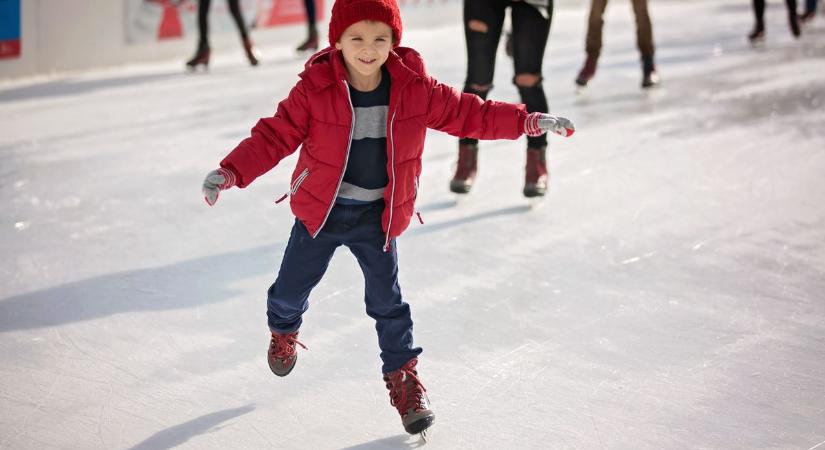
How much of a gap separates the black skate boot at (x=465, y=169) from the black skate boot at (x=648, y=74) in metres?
2.52

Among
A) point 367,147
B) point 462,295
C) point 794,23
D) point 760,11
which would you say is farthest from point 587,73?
point 367,147

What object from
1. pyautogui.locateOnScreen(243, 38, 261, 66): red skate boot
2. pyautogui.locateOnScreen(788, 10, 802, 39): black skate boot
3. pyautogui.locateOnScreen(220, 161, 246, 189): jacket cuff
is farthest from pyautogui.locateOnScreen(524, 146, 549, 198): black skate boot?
pyautogui.locateOnScreen(788, 10, 802, 39): black skate boot

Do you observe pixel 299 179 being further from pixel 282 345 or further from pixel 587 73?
pixel 587 73

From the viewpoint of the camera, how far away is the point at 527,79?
11.3 ft

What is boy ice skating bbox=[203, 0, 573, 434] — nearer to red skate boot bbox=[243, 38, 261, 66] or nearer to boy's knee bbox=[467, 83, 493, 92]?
boy's knee bbox=[467, 83, 493, 92]

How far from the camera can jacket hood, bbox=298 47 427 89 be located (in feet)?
6.13

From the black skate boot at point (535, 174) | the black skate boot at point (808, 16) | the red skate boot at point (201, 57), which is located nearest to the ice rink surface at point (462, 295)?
the black skate boot at point (535, 174)

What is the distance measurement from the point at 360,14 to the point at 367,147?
0.26 meters

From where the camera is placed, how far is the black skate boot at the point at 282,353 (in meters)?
2.14

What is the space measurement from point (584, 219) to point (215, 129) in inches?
86.2

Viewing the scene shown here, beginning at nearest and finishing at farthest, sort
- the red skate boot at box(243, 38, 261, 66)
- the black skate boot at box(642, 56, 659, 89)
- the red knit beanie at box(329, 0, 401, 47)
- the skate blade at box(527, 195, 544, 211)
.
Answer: the red knit beanie at box(329, 0, 401, 47), the skate blade at box(527, 195, 544, 211), the black skate boot at box(642, 56, 659, 89), the red skate boot at box(243, 38, 261, 66)

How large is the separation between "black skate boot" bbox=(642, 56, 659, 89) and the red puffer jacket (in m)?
4.11

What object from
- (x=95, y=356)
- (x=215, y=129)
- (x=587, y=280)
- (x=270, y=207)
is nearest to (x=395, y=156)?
(x=95, y=356)

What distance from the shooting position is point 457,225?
11.1 ft
